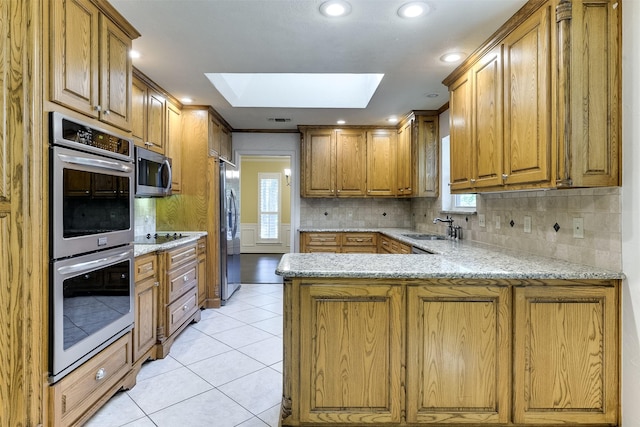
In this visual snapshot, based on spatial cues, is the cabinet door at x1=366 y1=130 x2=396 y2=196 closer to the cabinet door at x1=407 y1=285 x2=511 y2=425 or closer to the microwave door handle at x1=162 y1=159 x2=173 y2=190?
the microwave door handle at x1=162 y1=159 x2=173 y2=190

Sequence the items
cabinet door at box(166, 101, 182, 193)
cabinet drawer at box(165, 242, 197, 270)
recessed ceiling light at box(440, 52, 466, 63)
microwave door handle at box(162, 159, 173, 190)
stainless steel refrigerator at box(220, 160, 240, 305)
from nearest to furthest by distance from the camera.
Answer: recessed ceiling light at box(440, 52, 466, 63) < cabinet drawer at box(165, 242, 197, 270) < microwave door handle at box(162, 159, 173, 190) < cabinet door at box(166, 101, 182, 193) < stainless steel refrigerator at box(220, 160, 240, 305)

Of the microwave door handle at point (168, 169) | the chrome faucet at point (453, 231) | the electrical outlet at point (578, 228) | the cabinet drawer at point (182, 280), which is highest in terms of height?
the microwave door handle at point (168, 169)

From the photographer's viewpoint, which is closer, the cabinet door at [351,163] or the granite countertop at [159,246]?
the granite countertop at [159,246]

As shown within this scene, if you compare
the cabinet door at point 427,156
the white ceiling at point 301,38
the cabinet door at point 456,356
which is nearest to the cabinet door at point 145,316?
the white ceiling at point 301,38

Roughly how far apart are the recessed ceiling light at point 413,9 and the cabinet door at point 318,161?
2885 mm

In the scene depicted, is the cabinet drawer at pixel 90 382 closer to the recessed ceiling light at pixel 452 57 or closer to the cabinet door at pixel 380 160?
the recessed ceiling light at pixel 452 57

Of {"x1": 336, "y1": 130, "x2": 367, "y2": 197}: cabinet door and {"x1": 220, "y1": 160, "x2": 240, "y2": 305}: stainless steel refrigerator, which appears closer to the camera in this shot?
{"x1": 220, "y1": 160, "x2": 240, "y2": 305}: stainless steel refrigerator

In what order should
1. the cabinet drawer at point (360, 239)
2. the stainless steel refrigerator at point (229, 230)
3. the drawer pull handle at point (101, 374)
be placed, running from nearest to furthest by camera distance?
the drawer pull handle at point (101, 374)
the stainless steel refrigerator at point (229, 230)
the cabinet drawer at point (360, 239)

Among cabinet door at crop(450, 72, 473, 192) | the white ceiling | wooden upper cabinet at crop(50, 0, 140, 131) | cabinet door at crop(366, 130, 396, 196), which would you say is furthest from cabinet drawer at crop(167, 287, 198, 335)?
cabinet door at crop(366, 130, 396, 196)

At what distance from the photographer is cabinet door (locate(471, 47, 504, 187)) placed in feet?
7.22

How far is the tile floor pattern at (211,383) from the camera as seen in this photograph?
1947mm

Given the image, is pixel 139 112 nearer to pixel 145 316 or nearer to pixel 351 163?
pixel 145 316

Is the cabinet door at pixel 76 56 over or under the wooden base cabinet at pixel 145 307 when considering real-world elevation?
over

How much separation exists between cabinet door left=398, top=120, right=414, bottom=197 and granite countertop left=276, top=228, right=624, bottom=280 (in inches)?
89.6
